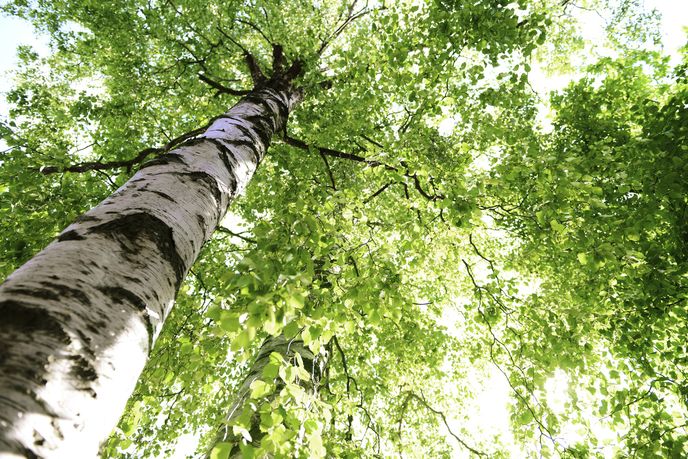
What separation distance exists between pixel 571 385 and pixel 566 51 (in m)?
7.32

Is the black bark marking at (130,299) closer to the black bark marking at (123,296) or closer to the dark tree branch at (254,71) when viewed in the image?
the black bark marking at (123,296)

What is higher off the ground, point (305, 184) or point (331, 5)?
point (331, 5)

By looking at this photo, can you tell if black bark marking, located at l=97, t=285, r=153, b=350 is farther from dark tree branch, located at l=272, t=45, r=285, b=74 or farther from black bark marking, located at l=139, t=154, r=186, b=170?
dark tree branch, located at l=272, t=45, r=285, b=74

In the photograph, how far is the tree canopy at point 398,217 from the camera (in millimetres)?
2441

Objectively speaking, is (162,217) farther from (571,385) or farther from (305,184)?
(571,385)

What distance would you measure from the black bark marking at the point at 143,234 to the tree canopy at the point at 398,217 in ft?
1.09

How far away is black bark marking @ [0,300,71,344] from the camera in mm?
806

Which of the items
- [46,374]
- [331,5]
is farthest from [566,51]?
[46,374]

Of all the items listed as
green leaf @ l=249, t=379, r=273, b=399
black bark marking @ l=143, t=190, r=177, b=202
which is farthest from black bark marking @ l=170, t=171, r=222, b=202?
green leaf @ l=249, t=379, r=273, b=399

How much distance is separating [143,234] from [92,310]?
40cm

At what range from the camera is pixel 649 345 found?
4.31 m

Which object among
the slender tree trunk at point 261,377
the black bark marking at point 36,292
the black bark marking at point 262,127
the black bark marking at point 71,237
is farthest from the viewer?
the black bark marking at point 262,127

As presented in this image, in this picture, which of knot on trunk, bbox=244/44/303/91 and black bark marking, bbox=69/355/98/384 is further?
knot on trunk, bbox=244/44/303/91

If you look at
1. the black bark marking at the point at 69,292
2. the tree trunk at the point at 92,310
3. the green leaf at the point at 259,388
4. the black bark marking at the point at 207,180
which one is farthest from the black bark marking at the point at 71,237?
the green leaf at the point at 259,388
